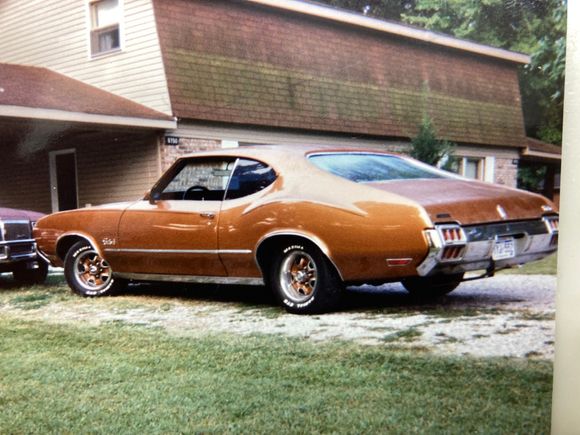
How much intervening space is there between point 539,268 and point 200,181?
2.62 metres

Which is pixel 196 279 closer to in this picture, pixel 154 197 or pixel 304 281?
pixel 154 197

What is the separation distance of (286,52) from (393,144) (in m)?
0.59

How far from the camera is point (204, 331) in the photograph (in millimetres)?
3764

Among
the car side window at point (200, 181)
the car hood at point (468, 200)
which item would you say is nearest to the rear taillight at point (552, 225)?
the car hood at point (468, 200)

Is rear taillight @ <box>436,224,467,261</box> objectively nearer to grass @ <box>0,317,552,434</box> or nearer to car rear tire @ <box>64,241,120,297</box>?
grass @ <box>0,317,552,434</box>

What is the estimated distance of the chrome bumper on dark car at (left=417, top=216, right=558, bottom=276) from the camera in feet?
9.21

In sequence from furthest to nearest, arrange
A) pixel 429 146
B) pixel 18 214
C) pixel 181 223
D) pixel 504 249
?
pixel 18 214 < pixel 181 223 < pixel 504 249 < pixel 429 146

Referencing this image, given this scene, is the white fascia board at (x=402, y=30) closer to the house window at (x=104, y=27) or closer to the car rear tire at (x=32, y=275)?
the house window at (x=104, y=27)

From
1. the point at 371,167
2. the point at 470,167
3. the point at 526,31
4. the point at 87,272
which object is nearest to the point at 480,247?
the point at 371,167

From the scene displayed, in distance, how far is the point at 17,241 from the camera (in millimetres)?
5520

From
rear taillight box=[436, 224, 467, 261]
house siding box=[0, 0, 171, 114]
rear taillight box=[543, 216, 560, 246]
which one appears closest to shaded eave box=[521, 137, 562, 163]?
rear taillight box=[543, 216, 560, 246]

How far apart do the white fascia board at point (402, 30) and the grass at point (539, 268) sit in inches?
23.6

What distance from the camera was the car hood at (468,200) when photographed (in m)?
2.43

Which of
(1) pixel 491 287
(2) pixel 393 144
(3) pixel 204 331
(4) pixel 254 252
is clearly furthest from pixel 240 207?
(2) pixel 393 144
